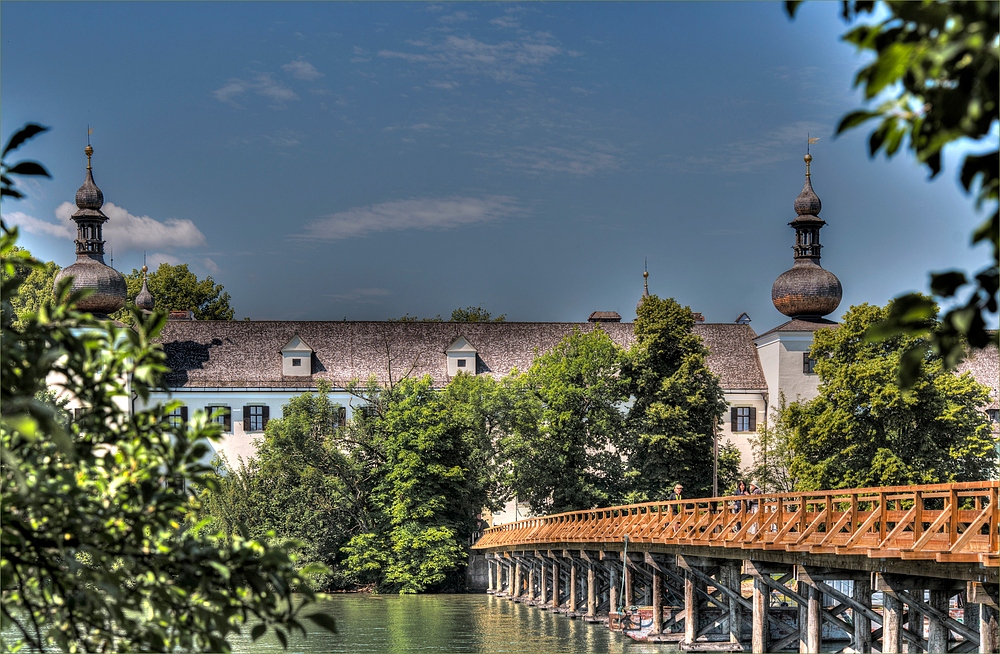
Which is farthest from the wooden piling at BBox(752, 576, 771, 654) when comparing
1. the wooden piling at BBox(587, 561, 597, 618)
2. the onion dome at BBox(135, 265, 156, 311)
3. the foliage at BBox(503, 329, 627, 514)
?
the onion dome at BBox(135, 265, 156, 311)

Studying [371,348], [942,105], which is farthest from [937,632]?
[371,348]

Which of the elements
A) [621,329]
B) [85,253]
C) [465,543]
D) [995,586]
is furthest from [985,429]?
[85,253]

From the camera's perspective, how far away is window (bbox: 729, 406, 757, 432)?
217 feet

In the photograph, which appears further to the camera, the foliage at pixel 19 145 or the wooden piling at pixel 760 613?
the wooden piling at pixel 760 613

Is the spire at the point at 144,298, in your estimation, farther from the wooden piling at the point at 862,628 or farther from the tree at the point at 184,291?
the wooden piling at the point at 862,628

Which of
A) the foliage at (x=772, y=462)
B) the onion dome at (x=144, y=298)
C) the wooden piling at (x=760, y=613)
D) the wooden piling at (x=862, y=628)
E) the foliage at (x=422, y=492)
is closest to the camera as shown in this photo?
the wooden piling at (x=862, y=628)

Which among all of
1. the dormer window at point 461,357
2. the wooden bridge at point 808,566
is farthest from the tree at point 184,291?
the wooden bridge at point 808,566

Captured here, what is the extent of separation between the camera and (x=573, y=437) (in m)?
55.5

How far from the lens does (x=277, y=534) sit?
55.0 meters

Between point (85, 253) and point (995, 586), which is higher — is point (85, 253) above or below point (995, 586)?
above

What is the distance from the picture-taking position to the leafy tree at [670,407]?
55281 millimetres

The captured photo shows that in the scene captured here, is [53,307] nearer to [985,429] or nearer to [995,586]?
[995,586]

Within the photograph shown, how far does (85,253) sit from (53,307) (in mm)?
65097

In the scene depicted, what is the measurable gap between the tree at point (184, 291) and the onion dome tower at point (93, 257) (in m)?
11.5
